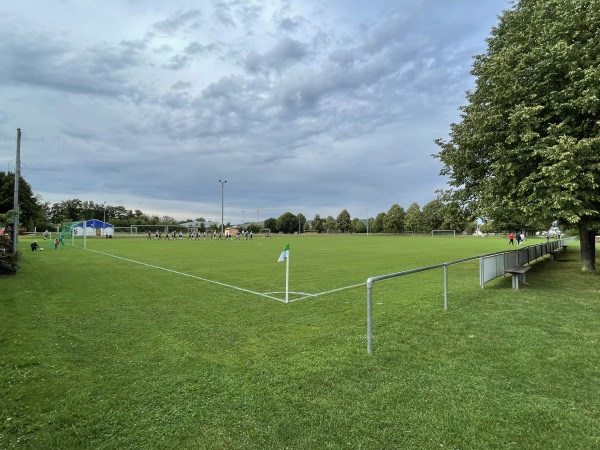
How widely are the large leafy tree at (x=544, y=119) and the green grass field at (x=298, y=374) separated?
3.59 meters

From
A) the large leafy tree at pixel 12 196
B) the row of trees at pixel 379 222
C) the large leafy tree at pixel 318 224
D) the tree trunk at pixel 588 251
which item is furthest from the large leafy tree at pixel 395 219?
the tree trunk at pixel 588 251

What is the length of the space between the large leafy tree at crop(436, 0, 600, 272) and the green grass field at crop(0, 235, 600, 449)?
3.59 meters

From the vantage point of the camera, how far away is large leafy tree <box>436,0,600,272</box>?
10.8m

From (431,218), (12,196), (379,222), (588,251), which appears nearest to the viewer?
(588,251)

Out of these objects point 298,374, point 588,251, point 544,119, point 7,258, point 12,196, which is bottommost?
point 298,374

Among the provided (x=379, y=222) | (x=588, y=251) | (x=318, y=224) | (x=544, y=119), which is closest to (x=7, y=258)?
(x=544, y=119)

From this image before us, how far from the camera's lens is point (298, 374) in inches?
189

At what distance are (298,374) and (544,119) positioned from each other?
1190cm

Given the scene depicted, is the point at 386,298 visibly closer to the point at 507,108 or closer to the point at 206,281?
the point at 206,281

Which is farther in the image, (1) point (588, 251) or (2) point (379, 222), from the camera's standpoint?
(2) point (379, 222)

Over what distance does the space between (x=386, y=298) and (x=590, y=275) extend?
9.39m

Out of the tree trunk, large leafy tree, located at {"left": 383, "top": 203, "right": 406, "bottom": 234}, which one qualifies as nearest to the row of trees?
large leafy tree, located at {"left": 383, "top": 203, "right": 406, "bottom": 234}

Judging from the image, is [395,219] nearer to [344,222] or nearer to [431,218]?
[431,218]

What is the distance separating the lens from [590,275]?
13867 mm
